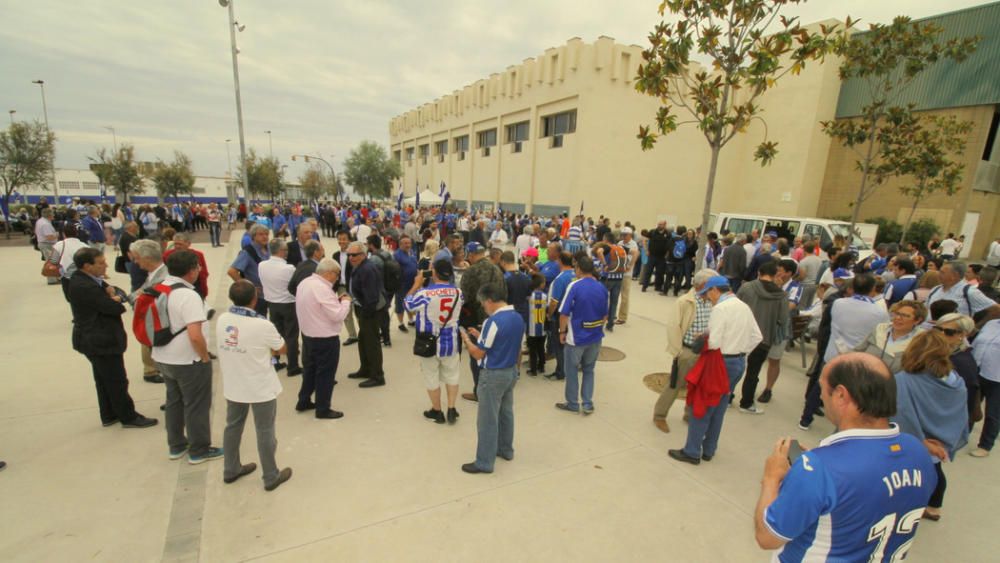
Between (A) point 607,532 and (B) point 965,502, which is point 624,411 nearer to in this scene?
(A) point 607,532

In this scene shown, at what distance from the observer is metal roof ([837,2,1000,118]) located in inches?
706

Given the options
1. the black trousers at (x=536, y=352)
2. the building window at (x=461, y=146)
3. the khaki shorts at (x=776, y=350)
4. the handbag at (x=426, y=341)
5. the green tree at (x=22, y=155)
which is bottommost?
the black trousers at (x=536, y=352)

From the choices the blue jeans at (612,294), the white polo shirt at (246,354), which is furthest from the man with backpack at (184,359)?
the blue jeans at (612,294)

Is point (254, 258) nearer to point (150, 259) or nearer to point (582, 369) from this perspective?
point (150, 259)

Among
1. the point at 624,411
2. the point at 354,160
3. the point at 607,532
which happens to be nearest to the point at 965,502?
the point at 624,411

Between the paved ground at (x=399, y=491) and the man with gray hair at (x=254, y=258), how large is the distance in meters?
1.32

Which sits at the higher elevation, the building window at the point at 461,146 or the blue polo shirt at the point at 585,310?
the building window at the point at 461,146

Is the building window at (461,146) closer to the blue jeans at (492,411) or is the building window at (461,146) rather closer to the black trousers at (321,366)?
the black trousers at (321,366)

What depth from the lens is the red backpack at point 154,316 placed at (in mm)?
3258

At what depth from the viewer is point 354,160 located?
4456 cm

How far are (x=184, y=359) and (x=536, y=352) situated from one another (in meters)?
3.91

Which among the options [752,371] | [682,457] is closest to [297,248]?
[682,457]

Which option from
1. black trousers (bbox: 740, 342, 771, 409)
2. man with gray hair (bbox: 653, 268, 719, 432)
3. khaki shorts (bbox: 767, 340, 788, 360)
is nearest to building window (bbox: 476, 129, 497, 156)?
khaki shorts (bbox: 767, 340, 788, 360)

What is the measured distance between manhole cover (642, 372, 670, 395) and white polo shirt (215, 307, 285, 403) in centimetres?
448
